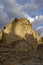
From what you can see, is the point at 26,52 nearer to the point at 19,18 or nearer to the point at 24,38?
the point at 24,38

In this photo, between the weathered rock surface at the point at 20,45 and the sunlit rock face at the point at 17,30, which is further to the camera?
the sunlit rock face at the point at 17,30

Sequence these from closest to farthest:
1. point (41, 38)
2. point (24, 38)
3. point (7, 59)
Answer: point (7, 59) → point (24, 38) → point (41, 38)

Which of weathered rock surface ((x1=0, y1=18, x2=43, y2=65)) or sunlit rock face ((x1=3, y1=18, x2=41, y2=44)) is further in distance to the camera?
sunlit rock face ((x1=3, y1=18, x2=41, y2=44))

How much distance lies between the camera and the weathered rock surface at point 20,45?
159 feet

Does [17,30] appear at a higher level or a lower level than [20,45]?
higher

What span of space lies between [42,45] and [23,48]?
406cm

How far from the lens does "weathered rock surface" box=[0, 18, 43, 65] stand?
4856 centimetres

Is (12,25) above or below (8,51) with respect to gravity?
above

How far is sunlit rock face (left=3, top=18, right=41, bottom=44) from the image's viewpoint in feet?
166

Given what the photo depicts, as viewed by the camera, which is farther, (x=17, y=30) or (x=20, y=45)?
(x=17, y=30)

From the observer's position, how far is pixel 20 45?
5009 cm

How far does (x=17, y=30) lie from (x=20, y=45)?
9.13ft

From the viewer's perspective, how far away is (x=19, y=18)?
52.5 meters

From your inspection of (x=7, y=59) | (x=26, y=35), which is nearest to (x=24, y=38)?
(x=26, y=35)
